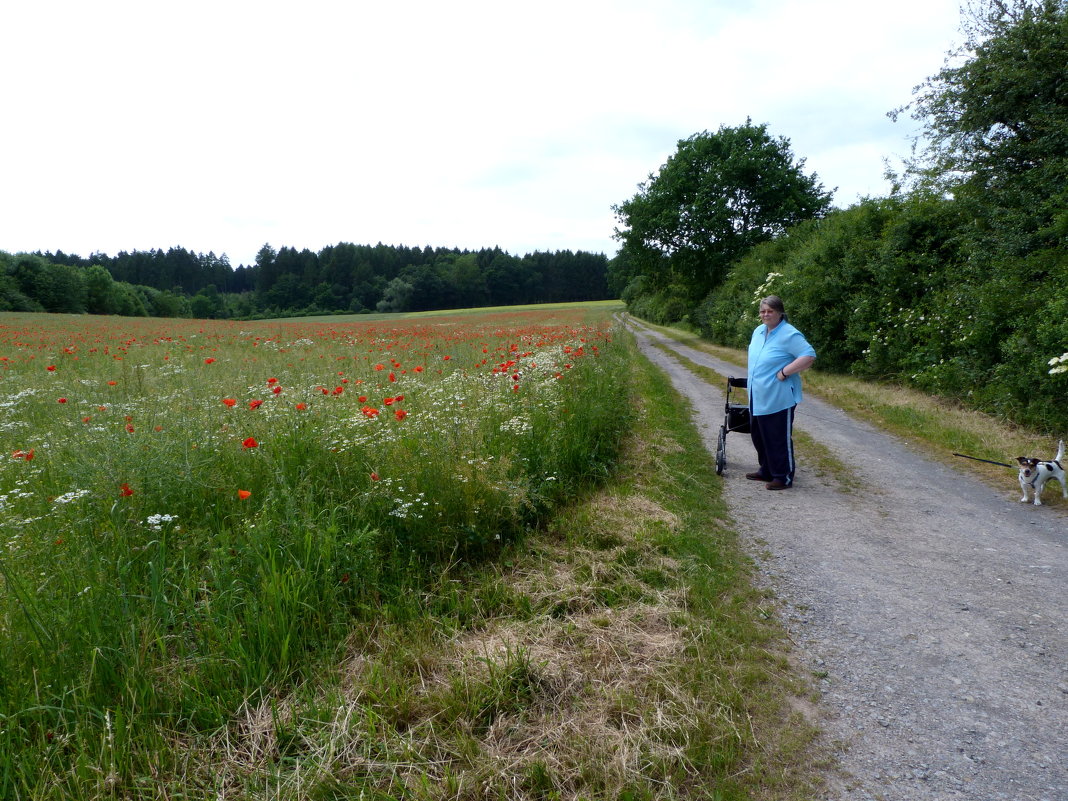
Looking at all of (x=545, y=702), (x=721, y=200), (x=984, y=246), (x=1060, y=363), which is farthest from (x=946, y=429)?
(x=721, y=200)

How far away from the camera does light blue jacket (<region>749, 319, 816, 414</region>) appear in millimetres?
5777

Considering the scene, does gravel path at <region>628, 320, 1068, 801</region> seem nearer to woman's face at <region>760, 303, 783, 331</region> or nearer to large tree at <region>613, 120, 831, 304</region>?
woman's face at <region>760, 303, 783, 331</region>

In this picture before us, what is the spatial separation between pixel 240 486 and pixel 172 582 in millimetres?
1035

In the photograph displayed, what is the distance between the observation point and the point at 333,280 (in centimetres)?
8988

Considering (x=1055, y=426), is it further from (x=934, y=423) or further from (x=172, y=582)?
(x=172, y=582)

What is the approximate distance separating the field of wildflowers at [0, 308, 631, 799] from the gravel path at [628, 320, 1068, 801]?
204 cm

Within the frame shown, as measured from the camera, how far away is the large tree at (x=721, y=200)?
2745cm

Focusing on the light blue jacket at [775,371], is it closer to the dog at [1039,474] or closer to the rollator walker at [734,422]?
the rollator walker at [734,422]

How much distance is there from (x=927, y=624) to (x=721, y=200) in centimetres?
2749

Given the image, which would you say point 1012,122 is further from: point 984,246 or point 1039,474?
point 1039,474

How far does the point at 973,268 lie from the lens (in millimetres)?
9414

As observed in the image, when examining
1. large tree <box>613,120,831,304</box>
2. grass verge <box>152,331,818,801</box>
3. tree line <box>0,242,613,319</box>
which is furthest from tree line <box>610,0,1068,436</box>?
tree line <box>0,242,613,319</box>

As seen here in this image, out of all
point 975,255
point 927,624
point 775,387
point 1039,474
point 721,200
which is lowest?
point 927,624

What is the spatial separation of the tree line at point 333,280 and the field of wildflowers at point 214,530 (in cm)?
7673
